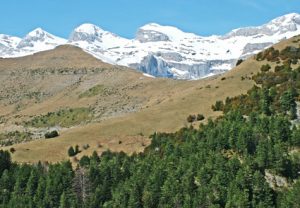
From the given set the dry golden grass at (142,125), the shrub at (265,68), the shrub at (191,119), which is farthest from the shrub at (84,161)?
the shrub at (265,68)

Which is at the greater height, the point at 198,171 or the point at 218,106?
the point at 218,106

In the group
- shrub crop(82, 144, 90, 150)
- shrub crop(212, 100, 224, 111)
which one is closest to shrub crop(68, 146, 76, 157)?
shrub crop(82, 144, 90, 150)

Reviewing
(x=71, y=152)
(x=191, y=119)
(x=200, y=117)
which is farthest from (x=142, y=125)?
(x=71, y=152)

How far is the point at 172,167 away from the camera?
10606 cm

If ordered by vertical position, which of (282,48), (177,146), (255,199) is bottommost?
(255,199)

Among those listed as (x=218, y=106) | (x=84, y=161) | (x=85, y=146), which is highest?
(x=218, y=106)

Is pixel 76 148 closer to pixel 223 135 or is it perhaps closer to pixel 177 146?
pixel 177 146

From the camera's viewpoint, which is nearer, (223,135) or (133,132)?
(223,135)

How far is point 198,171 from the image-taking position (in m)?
99.6

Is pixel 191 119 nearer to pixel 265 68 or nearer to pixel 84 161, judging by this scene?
pixel 265 68

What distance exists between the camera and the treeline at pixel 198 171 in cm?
9462

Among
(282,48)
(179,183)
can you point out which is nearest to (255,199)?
(179,183)

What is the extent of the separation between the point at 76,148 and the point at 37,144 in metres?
11.2

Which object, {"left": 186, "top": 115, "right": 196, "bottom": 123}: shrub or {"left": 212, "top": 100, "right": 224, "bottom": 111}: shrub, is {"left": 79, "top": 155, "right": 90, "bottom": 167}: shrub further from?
{"left": 212, "top": 100, "right": 224, "bottom": 111}: shrub
